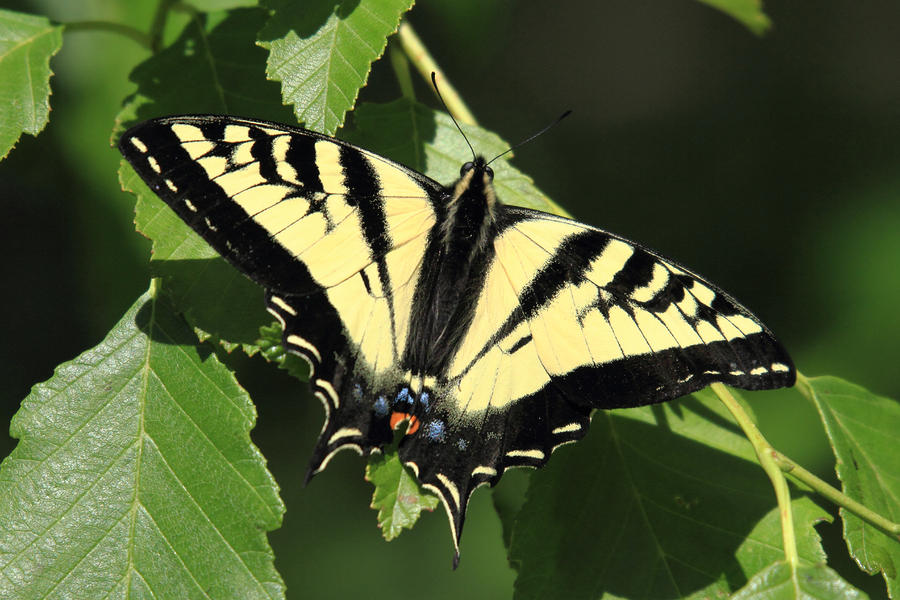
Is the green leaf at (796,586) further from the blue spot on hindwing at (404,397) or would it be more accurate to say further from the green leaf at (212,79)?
the green leaf at (212,79)

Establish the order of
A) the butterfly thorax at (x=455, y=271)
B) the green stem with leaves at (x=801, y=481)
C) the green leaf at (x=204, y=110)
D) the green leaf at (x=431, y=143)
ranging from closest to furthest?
the green stem with leaves at (x=801, y=481)
the green leaf at (x=204, y=110)
the butterfly thorax at (x=455, y=271)
the green leaf at (x=431, y=143)

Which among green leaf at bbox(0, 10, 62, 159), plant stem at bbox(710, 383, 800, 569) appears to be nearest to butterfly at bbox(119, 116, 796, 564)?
plant stem at bbox(710, 383, 800, 569)

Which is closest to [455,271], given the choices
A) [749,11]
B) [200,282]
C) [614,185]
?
[200,282]

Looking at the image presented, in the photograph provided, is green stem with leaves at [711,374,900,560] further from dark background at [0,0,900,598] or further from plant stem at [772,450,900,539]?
dark background at [0,0,900,598]

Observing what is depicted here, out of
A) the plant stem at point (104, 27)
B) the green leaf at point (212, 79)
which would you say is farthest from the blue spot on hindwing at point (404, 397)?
the plant stem at point (104, 27)

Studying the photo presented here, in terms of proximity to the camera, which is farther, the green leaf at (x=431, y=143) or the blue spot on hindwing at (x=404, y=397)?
the green leaf at (x=431, y=143)

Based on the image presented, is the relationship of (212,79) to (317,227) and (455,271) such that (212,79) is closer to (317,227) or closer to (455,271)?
(317,227)

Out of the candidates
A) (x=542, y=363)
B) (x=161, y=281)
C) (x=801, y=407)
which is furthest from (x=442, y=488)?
(x=801, y=407)
